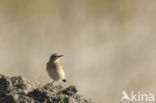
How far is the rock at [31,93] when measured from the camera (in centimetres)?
1153

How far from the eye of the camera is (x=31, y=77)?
2098cm

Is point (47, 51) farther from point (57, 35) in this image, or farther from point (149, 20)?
point (149, 20)

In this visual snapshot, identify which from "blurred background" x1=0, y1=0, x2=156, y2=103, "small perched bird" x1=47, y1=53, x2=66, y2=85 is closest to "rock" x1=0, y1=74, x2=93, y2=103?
"small perched bird" x1=47, y1=53, x2=66, y2=85

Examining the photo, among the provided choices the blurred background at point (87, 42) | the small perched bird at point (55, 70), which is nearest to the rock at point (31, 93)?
the small perched bird at point (55, 70)

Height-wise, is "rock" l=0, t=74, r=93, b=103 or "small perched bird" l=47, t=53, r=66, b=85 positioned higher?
"small perched bird" l=47, t=53, r=66, b=85

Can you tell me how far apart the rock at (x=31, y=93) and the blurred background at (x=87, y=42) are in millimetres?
8770

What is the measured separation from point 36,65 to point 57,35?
2277 mm

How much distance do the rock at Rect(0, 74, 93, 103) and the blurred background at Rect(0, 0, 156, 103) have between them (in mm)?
8770

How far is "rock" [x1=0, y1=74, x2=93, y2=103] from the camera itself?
37.8ft

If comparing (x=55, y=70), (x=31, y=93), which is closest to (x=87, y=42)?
(x=55, y=70)

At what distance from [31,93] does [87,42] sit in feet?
44.7

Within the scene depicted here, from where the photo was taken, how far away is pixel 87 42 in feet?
83.0

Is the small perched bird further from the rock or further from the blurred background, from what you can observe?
the blurred background

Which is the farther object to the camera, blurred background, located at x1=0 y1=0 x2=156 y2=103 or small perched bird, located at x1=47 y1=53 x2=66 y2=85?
blurred background, located at x1=0 y1=0 x2=156 y2=103
